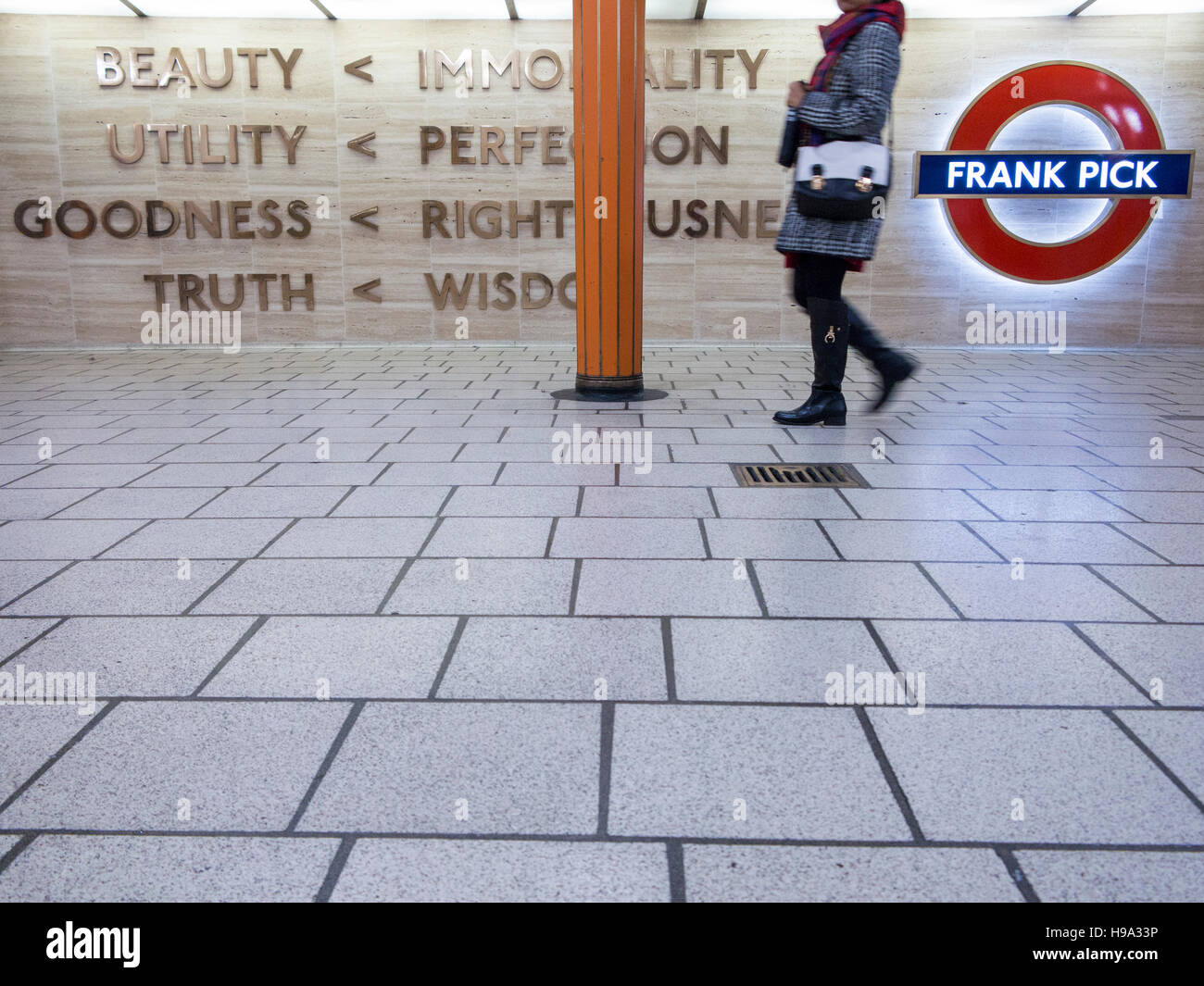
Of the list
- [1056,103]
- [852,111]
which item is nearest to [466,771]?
[852,111]

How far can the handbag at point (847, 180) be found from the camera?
4840mm

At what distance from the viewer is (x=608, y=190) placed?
616cm

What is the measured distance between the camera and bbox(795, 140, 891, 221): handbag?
15.9 ft

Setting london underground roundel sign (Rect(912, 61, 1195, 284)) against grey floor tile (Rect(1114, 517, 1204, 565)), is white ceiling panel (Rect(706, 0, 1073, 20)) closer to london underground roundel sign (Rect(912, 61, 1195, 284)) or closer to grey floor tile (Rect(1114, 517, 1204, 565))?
london underground roundel sign (Rect(912, 61, 1195, 284))

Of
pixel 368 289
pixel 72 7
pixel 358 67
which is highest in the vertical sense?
pixel 72 7

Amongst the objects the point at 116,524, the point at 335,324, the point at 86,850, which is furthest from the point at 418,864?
the point at 335,324

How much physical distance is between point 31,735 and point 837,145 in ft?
13.6

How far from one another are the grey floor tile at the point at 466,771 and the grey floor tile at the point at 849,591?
88 cm

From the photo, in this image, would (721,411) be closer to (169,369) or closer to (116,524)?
(116,524)

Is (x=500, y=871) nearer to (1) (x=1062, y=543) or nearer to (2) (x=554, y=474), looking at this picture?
(1) (x=1062, y=543)

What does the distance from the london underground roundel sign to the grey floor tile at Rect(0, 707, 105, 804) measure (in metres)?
8.27

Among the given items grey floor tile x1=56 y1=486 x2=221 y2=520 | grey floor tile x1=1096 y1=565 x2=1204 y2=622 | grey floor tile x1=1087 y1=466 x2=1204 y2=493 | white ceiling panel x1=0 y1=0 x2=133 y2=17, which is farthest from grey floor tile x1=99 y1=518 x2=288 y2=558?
white ceiling panel x1=0 y1=0 x2=133 y2=17

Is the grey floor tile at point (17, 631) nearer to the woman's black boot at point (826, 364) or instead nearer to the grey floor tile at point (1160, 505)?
the grey floor tile at point (1160, 505)

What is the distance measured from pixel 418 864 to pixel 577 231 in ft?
16.8
